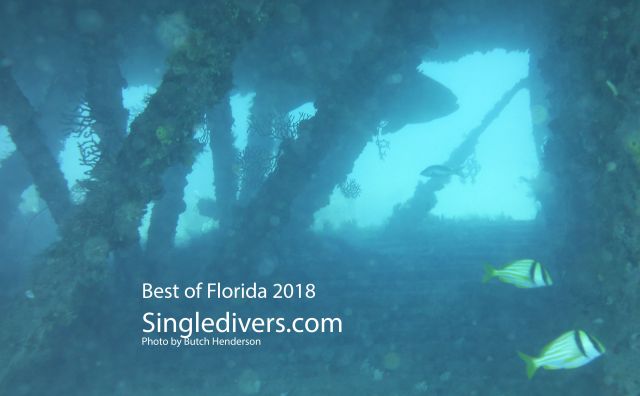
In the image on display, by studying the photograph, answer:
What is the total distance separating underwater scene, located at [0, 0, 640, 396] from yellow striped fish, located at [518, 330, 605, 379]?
0.02 meters

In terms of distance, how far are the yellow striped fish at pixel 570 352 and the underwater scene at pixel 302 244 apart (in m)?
0.02

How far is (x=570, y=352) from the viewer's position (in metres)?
3.81

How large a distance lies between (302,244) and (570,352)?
9.71 meters

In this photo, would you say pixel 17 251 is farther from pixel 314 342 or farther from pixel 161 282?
pixel 314 342

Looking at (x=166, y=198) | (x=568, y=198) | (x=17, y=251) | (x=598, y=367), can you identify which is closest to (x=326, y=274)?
(x=166, y=198)

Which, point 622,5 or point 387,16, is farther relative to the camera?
point 387,16

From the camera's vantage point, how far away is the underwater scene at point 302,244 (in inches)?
203

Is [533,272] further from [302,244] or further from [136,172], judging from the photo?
[302,244]

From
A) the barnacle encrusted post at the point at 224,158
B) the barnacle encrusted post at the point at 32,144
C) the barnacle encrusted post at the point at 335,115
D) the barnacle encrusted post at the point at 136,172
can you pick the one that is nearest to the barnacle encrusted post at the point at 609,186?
the barnacle encrusted post at the point at 335,115

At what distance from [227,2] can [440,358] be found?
707 cm

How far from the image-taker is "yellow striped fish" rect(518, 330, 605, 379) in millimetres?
3740

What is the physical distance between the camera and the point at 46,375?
6477 mm

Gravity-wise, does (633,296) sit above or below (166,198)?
below

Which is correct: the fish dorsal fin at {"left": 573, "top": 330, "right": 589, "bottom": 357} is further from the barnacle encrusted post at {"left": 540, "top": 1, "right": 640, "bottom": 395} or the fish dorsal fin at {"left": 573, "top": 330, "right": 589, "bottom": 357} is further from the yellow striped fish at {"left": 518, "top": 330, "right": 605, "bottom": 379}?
the barnacle encrusted post at {"left": 540, "top": 1, "right": 640, "bottom": 395}
